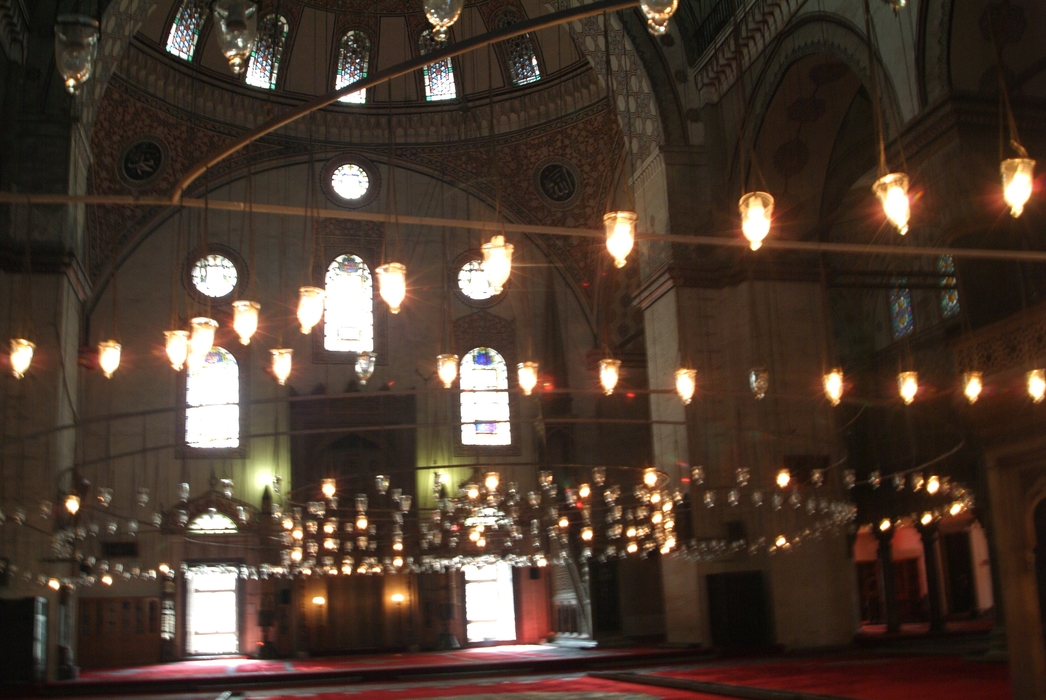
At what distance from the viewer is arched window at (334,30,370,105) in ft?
69.9

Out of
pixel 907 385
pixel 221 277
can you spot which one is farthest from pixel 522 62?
pixel 907 385

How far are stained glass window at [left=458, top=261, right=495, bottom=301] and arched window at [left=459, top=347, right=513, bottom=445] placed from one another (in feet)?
3.86

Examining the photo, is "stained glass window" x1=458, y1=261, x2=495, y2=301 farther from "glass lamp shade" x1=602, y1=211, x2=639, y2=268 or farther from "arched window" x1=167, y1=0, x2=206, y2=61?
"glass lamp shade" x1=602, y1=211, x2=639, y2=268

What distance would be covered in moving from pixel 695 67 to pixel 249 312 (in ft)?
32.0

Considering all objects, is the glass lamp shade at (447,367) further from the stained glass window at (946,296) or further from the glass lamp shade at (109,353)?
the stained glass window at (946,296)

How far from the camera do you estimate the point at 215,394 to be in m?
20.7

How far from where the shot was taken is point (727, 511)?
14.3 metres

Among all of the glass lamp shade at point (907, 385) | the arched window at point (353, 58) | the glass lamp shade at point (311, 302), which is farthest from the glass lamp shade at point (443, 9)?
the arched window at point (353, 58)

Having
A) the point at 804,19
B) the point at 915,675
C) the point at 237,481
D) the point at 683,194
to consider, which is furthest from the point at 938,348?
the point at 237,481

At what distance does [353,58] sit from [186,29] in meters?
3.29

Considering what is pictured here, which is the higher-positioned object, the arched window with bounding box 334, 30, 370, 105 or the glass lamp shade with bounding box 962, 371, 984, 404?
the arched window with bounding box 334, 30, 370, 105

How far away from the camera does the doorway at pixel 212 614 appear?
20453mm

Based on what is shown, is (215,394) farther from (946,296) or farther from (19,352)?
(946,296)

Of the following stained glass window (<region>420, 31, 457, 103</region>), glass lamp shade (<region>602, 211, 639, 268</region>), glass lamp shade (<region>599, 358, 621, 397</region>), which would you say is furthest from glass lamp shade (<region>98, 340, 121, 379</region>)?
stained glass window (<region>420, 31, 457, 103</region>)
